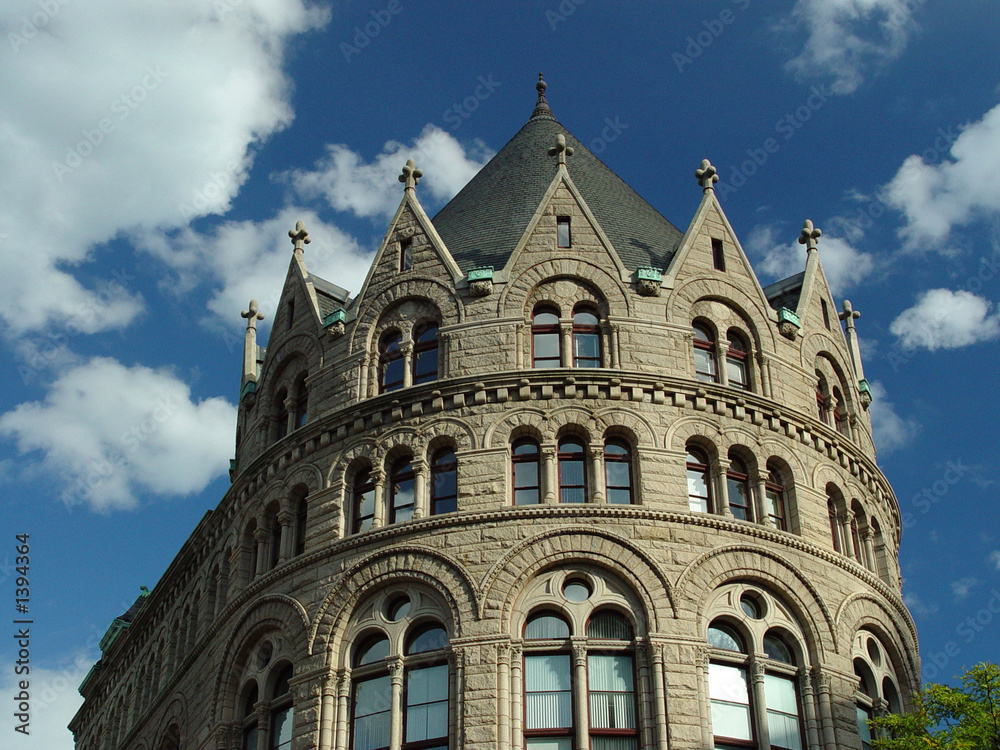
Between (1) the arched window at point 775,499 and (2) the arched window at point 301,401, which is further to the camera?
(2) the arched window at point 301,401

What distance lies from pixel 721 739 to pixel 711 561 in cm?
437

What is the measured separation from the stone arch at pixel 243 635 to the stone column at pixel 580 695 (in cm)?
751

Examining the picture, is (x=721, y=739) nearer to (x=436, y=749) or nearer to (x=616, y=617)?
(x=616, y=617)

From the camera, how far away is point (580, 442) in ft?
123

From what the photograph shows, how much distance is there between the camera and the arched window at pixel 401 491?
123ft

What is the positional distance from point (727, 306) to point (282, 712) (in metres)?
16.1

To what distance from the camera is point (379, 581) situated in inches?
1412

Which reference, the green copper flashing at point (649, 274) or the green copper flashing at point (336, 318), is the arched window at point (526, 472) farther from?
the green copper flashing at point (336, 318)

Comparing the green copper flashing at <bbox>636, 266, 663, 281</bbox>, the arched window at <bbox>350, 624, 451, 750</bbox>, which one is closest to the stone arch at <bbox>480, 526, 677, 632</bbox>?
the arched window at <bbox>350, 624, 451, 750</bbox>

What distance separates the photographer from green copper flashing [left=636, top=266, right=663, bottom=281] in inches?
1567

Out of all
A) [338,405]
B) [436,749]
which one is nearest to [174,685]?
[338,405]

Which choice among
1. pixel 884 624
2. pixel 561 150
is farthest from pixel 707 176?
pixel 884 624

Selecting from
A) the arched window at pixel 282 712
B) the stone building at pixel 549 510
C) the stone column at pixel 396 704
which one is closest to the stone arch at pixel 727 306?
the stone building at pixel 549 510

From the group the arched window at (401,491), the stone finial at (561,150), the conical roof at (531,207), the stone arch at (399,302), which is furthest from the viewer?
the stone finial at (561,150)
